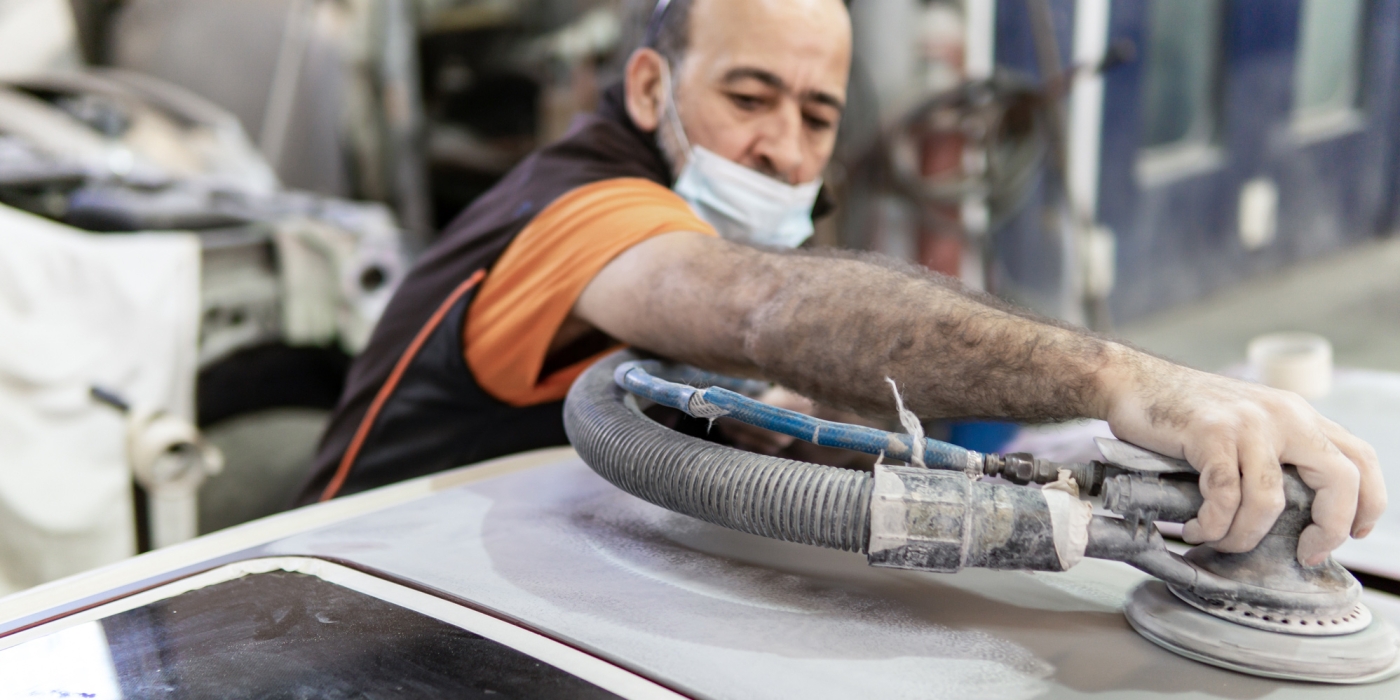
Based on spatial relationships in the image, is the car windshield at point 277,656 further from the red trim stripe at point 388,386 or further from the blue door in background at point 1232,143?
the blue door in background at point 1232,143

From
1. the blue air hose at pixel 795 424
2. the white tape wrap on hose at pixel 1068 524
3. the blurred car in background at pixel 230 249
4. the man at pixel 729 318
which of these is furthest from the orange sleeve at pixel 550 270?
the blurred car in background at pixel 230 249

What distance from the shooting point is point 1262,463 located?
2.08 feet

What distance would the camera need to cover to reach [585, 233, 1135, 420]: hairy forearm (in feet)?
2.63

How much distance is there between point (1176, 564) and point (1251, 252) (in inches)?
184

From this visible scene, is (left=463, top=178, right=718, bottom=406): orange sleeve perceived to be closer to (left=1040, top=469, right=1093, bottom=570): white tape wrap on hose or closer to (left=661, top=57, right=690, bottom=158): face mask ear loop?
(left=661, top=57, right=690, bottom=158): face mask ear loop

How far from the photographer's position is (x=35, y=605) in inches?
28.6

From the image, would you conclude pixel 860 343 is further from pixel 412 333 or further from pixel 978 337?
pixel 412 333

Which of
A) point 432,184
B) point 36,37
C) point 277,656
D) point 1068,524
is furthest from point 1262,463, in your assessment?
point 432,184

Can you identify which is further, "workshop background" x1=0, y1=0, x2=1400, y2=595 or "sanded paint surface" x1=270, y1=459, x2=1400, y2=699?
"workshop background" x1=0, y1=0, x2=1400, y2=595

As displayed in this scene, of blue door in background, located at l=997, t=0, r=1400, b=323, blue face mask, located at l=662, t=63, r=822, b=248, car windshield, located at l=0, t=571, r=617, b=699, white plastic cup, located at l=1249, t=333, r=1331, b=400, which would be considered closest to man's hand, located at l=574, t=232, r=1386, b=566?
blue face mask, located at l=662, t=63, r=822, b=248

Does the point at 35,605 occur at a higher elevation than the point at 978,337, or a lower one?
lower

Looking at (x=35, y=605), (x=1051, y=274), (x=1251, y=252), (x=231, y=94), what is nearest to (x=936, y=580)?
(x=35, y=605)

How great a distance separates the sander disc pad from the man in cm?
5

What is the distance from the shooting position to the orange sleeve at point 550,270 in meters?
1.13
